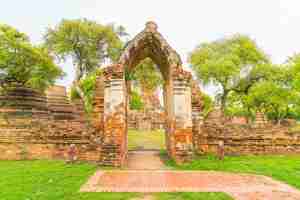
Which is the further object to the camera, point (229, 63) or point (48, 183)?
point (229, 63)

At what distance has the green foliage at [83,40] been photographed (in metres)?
30.6

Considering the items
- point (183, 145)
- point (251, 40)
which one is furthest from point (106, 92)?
point (251, 40)

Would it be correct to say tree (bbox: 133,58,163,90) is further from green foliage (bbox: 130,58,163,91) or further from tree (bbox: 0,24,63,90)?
tree (bbox: 0,24,63,90)

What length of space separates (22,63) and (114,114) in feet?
51.0

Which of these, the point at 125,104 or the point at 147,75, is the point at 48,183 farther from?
the point at 147,75

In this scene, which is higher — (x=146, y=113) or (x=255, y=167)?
(x=146, y=113)

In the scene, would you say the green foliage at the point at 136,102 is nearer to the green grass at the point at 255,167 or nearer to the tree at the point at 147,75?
the tree at the point at 147,75

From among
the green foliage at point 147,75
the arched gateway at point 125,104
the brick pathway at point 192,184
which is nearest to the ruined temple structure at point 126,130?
the arched gateway at point 125,104

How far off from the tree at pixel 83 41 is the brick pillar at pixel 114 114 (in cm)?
1954

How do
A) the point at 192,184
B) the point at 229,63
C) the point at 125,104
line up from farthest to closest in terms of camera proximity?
1. the point at 229,63
2. the point at 125,104
3. the point at 192,184

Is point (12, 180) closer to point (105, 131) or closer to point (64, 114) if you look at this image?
point (105, 131)

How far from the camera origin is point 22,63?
22250 mm

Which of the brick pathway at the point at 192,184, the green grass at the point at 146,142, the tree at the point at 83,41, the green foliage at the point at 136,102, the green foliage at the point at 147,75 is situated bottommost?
the brick pathway at the point at 192,184

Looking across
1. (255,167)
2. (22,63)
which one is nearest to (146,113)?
(22,63)
